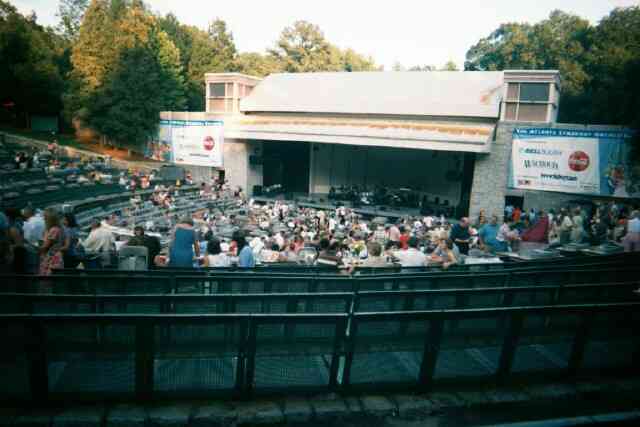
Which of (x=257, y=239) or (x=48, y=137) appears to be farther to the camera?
(x=48, y=137)

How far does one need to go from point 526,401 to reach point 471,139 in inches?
712

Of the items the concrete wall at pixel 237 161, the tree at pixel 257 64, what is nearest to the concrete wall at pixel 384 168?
the concrete wall at pixel 237 161

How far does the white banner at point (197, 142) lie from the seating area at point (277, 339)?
2264cm

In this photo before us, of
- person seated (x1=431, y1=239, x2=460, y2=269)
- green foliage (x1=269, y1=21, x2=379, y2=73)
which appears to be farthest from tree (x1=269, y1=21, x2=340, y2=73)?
person seated (x1=431, y1=239, x2=460, y2=269)

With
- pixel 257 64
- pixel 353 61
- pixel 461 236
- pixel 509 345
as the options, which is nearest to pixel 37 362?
pixel 509 345

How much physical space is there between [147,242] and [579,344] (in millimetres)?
6489

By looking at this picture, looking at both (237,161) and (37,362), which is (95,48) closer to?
(237,161)

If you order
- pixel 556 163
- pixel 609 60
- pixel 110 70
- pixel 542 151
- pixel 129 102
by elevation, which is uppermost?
pixel 609 60

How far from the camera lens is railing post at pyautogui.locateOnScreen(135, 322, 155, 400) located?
3283mm

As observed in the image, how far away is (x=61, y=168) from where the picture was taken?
72.1 feet

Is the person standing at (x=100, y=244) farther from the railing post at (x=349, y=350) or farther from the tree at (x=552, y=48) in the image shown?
the tree at (x=552, y=48)

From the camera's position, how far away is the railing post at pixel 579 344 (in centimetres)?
407

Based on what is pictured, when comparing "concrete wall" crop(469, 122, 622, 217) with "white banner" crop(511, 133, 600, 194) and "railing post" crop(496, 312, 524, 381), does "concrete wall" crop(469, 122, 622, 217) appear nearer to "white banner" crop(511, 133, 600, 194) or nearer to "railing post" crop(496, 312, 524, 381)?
"white banner" crop(511, 133, 600, 194)

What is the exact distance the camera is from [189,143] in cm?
2744
